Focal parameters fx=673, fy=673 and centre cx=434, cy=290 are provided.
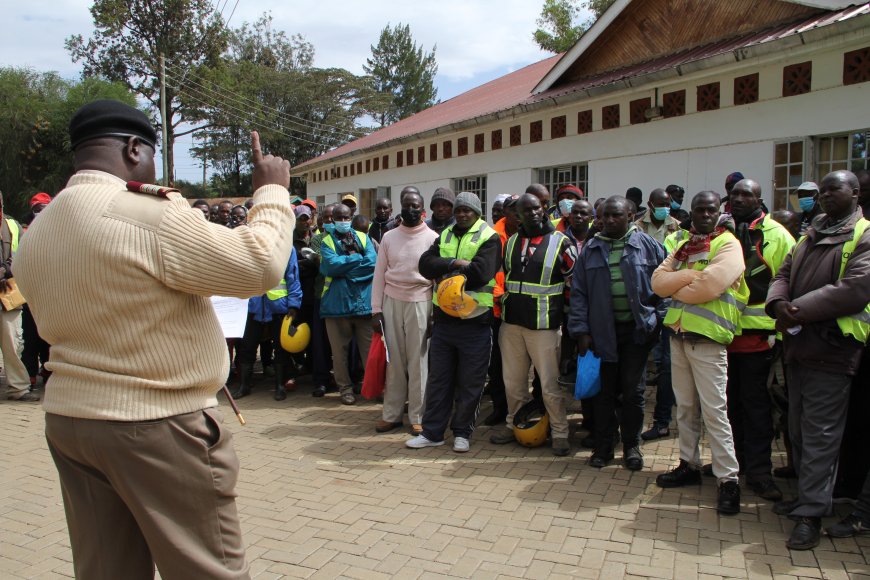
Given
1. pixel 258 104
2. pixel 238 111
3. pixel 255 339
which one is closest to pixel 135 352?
pixel 255 339

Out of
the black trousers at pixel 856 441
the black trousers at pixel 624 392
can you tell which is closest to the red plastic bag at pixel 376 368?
the black trousers at pixel 624 392

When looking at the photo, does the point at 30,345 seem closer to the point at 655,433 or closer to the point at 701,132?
the point at 655,433

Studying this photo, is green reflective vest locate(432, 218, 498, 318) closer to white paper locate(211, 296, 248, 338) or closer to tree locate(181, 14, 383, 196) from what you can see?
white paper locate(211, 296, 248, 338)

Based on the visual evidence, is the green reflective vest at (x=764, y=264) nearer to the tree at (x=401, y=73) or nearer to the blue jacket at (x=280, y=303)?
the blue jacket at (x=280, y=303)

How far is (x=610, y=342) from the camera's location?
5086 mm

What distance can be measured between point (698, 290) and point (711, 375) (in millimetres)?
568

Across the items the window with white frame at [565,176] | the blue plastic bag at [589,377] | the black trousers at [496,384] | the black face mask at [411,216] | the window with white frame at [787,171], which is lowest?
the black trousers at [496,384]

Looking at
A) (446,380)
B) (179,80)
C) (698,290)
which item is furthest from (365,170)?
(179,80)

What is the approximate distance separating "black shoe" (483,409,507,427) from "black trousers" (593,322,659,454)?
139 centimetres

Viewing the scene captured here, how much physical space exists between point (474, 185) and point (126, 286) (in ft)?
48.4

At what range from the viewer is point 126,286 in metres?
2.02

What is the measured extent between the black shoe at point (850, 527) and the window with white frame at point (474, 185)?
39.0 ft

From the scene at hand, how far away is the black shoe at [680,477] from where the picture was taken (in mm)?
4789

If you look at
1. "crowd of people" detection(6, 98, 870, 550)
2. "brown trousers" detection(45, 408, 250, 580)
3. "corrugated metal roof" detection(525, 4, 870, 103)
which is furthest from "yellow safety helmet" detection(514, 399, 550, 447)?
"corrugated metal roof" detection(525, 4, 870, 103)
